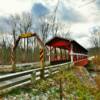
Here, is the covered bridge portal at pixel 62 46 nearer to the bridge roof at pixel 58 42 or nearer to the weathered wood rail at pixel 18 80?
the bridge roof at pixel 58 42

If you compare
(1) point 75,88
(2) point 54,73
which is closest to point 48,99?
(1) point 75,88

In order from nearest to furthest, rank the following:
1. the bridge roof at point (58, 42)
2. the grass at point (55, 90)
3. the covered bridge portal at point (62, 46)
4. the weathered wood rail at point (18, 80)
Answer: the weathered wood rail at point (18, 80) → the grass at point (55, 90) → the covered bridge portal at point (62, 46) → the bridge roof at point (58, 42)

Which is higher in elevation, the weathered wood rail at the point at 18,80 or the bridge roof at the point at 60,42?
the bridge roof at the point at 60,42

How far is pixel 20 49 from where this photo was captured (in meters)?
56.2

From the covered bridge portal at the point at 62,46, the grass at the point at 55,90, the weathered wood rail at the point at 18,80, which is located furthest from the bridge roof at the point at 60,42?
the grass at the point at 55,90

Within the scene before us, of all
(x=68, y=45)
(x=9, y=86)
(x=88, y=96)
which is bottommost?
(x=88, y=96)

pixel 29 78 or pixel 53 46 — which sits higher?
pixel 53 46

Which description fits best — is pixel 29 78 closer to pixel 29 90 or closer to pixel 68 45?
pixel 29 90

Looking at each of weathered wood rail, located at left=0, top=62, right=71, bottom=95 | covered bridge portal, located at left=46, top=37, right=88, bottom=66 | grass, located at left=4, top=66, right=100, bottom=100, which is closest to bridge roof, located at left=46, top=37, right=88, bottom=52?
covered bridge portal, located at left=46, top=37, right=88, bottom=66

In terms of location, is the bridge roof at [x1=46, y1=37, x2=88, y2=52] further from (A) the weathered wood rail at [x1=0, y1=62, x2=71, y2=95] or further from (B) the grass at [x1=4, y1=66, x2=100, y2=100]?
(B) the grass at [x1=4, y1=66, x2=100, y2=100]

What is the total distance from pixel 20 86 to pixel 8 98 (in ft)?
4.78

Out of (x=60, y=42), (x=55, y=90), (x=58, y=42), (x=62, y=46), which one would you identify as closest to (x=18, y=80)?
(x=55, y=90)

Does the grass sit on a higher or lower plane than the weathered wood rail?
lower

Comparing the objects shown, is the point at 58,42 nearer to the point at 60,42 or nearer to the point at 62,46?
the point at 60,42
